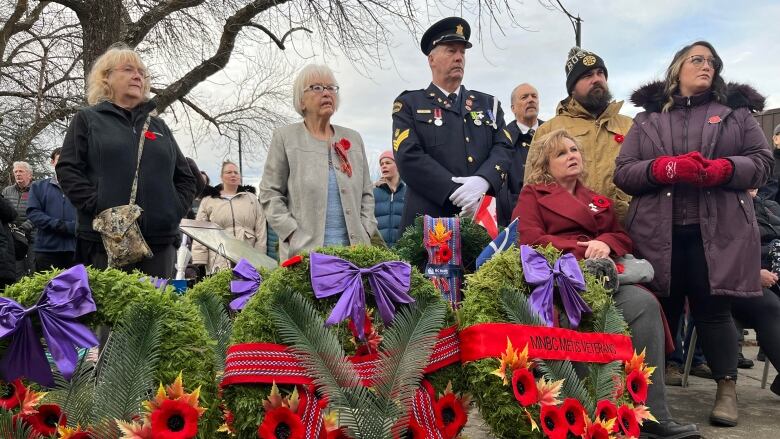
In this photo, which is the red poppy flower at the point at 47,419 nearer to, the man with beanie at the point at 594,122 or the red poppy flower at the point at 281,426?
the red poppy flower at the point at 281,426

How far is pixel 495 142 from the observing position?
392 cm

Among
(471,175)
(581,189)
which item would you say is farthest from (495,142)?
(581,189)

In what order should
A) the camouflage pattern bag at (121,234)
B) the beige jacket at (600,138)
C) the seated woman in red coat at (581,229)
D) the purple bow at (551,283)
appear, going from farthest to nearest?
the beige jacket at (600,138) → the camouflage pattern bag at (121,234) → the seated woman in red coat at (581,229) → the purple bow at (551,283)

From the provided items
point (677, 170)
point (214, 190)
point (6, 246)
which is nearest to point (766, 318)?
point (677, 170)

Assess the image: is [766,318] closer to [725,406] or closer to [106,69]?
[725,406]

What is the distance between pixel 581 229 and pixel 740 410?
1613mm

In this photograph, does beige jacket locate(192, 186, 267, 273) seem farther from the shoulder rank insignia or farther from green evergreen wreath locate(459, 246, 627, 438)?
green evergreen wreath locate(459, 246, 627, 438)

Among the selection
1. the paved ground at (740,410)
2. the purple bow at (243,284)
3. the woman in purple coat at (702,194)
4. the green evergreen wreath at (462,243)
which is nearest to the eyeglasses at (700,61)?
the woman in purple coat at (702,194)

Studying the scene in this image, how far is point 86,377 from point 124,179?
5.71 feet

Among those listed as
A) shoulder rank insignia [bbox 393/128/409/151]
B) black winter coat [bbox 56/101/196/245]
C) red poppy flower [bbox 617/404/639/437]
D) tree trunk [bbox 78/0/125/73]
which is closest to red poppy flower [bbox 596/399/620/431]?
red poppy flower [bbox 617/404/639/437]

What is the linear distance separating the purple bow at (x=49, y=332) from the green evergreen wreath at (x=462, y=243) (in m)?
1.77

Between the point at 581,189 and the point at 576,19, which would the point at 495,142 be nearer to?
the point at 581,189

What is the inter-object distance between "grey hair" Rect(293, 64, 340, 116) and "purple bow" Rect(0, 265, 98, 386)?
191 centimetres

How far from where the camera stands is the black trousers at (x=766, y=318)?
3900 mm
